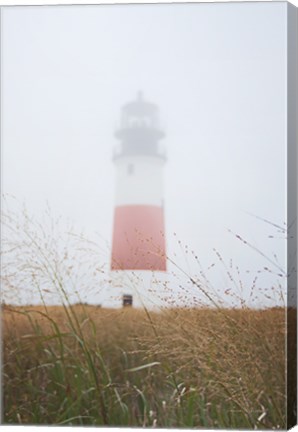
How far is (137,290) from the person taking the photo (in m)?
4.80

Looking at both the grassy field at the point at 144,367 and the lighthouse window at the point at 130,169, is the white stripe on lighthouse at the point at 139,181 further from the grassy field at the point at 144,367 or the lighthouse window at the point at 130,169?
the grassy field at the point at 144,367

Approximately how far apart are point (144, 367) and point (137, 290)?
0.39 m

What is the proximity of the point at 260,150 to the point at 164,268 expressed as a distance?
75 cm

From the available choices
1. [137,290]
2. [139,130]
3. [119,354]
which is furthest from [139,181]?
[119,354]

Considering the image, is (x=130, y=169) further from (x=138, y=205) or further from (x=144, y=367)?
(x=144, y=367)

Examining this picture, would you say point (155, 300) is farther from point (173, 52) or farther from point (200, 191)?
point (173, 52)

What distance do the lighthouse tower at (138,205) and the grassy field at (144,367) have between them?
0.57ft

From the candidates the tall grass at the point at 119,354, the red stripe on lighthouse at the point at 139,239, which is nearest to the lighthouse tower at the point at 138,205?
the red stripe on lighthouse at the point at 139,239

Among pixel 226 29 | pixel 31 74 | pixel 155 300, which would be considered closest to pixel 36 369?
pixel 155 300

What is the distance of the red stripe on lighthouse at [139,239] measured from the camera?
15.7 feet

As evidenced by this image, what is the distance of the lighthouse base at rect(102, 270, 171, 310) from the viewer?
4750mm

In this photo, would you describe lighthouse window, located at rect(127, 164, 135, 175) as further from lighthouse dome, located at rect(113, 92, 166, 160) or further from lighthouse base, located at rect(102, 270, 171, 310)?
lighthouse base, located at rect(102, 270, 171, 310)

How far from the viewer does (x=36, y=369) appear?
4891 mm

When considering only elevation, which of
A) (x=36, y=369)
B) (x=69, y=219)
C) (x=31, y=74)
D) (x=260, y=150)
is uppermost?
(x=31, y=74)
